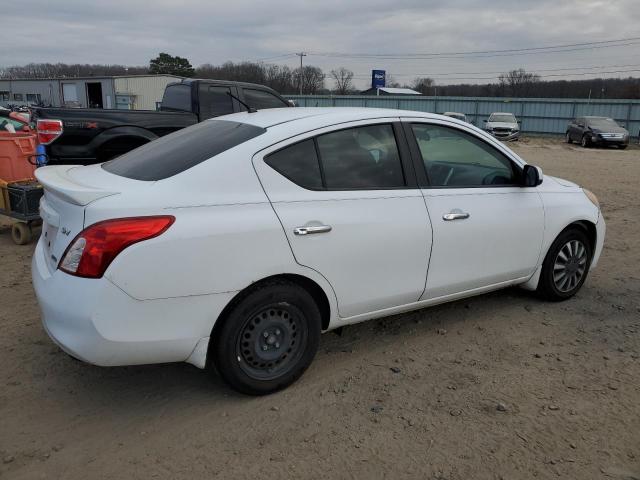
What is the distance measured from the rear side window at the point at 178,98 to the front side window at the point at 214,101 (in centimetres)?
25

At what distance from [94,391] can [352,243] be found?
5.88 ft

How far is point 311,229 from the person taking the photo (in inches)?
122

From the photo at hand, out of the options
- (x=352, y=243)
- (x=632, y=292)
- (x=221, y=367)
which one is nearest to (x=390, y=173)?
(x=352, y=243)

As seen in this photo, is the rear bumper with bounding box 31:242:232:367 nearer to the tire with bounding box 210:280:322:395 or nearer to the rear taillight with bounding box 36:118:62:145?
the tire with bounding box 210:280:322:395

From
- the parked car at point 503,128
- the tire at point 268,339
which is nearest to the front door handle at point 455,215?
the tire at point 268,339

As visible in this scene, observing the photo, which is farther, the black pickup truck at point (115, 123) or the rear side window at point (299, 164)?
the black pickup truck at point (115, 123)

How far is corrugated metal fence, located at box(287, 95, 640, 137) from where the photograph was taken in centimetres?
3422

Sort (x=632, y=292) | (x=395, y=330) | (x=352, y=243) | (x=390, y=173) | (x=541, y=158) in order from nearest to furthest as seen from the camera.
A: 1. (x=352, y=243)
2. (x=390, y=173)
3. (x=395, y=330)
4. (x=632, y=292)
5. (x=541, y=158)

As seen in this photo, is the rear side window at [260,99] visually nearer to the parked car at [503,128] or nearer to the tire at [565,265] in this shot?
the tire at [565,265]

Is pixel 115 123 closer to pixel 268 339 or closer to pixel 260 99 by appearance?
pixel 260 99

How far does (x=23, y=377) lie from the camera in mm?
3426

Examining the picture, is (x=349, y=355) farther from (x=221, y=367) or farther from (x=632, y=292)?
(x=632, y=292)

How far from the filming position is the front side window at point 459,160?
12.6 ft

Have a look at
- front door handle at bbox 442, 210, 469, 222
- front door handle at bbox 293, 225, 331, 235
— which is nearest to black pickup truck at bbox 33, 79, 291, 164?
front door handle at bbox 442, 210, 469, 222
